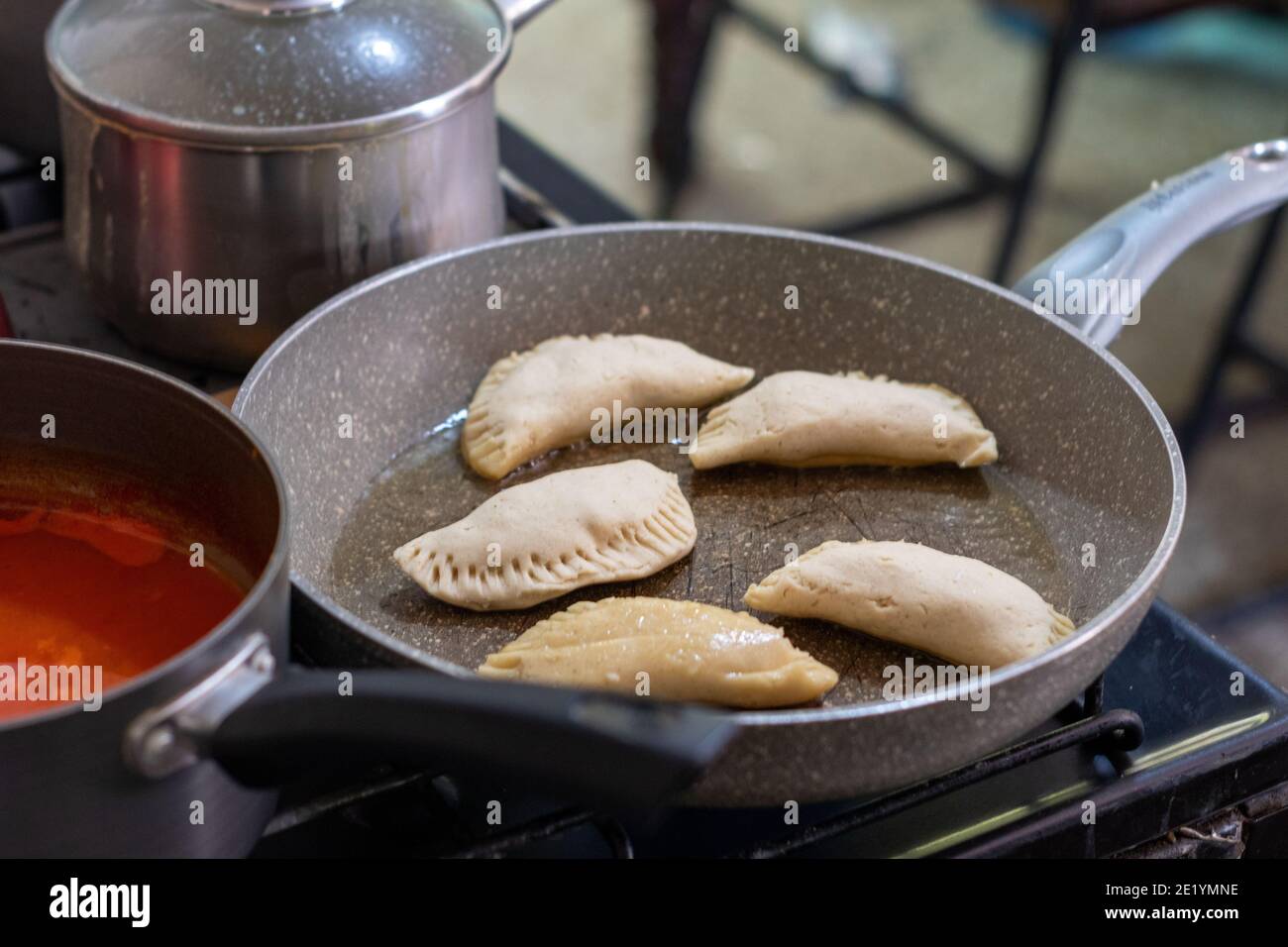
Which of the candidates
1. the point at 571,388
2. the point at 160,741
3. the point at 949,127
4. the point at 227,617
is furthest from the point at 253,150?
the point at 949,127

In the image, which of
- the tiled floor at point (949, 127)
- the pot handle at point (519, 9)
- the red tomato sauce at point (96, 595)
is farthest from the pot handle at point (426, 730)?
the tiled floor at point (949, 127)

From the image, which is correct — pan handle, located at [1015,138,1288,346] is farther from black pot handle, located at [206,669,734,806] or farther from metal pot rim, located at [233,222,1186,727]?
black pot handle, located at [206,669,734,806]

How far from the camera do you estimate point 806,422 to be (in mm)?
1057

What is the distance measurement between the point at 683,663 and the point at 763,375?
417mm

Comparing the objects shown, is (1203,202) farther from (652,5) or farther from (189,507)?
(652,5)

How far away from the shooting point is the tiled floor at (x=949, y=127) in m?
3.13

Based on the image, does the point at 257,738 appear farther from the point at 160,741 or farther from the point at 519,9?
the point at 519,9

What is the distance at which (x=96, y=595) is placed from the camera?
0.74 m

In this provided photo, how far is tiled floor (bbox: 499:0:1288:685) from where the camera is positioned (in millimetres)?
3129
